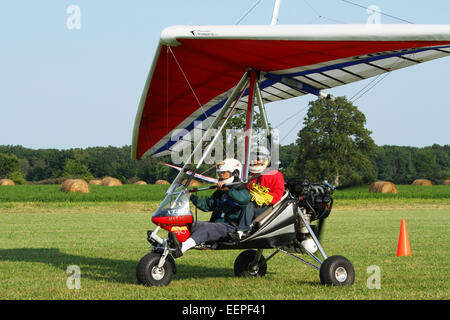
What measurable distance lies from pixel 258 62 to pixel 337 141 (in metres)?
53.9

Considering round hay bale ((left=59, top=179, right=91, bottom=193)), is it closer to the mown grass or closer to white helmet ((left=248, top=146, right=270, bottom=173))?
the mown grass

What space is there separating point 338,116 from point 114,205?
2879 cm

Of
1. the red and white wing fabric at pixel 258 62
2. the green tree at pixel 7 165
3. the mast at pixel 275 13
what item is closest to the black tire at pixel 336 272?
the red and white wing fabric at pixel 258 62

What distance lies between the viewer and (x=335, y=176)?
221 ft

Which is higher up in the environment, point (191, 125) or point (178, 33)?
point (178, 33)

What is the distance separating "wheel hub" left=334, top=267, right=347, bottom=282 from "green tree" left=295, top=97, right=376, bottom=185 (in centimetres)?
3696

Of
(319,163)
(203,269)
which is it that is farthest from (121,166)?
(203,269)

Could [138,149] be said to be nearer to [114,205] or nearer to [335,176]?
[114,205]

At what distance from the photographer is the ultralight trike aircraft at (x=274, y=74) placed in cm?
666

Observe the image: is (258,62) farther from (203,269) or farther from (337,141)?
(337,141)

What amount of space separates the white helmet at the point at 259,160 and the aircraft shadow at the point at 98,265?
A: 1.82 meters

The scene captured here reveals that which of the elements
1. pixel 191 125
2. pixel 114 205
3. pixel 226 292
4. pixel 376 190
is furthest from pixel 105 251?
pixel 376 190

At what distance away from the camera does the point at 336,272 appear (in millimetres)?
7234
